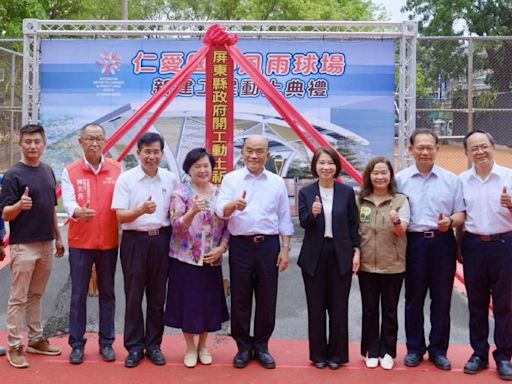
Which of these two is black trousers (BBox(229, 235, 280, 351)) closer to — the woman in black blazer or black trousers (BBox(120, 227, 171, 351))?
the woman in black blazer

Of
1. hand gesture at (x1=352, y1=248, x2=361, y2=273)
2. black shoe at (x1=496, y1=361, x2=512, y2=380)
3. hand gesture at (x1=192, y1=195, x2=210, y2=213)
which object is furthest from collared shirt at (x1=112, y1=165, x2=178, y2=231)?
black shoe at (x1=496, y1=361, x2=512, y2=380)

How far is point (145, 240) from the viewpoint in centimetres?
389

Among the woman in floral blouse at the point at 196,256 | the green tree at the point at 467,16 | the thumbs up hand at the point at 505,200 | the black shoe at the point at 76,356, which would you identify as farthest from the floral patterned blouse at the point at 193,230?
the green tree at the point at 467,16

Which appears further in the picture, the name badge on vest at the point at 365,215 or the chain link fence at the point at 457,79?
the chain link fence at the point at 457,79

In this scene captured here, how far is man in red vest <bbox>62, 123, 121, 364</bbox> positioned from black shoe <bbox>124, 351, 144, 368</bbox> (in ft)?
0.44

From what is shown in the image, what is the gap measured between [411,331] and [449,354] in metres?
0.52

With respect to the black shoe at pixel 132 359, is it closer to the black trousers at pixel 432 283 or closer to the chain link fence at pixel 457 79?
the black trousers at pixel 432 283

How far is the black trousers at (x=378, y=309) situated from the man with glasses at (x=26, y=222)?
2094 mm

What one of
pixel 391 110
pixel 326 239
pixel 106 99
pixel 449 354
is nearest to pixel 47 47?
pixel 106 99

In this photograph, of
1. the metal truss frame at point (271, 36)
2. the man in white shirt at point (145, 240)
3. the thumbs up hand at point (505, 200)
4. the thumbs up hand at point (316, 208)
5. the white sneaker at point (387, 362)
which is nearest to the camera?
the thumbs up hand at point (505, 200)

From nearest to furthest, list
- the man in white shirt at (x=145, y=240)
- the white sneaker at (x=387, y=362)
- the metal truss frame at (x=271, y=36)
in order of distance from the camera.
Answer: the man in white shirt at (x=145, y=240), the white sneaker at (x=387, y=362), the metal truss frame at (x=271, y=36)

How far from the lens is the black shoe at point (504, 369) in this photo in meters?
3.80

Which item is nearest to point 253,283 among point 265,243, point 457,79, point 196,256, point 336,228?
point 265,243

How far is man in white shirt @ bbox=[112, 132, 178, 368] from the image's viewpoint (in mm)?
3871
